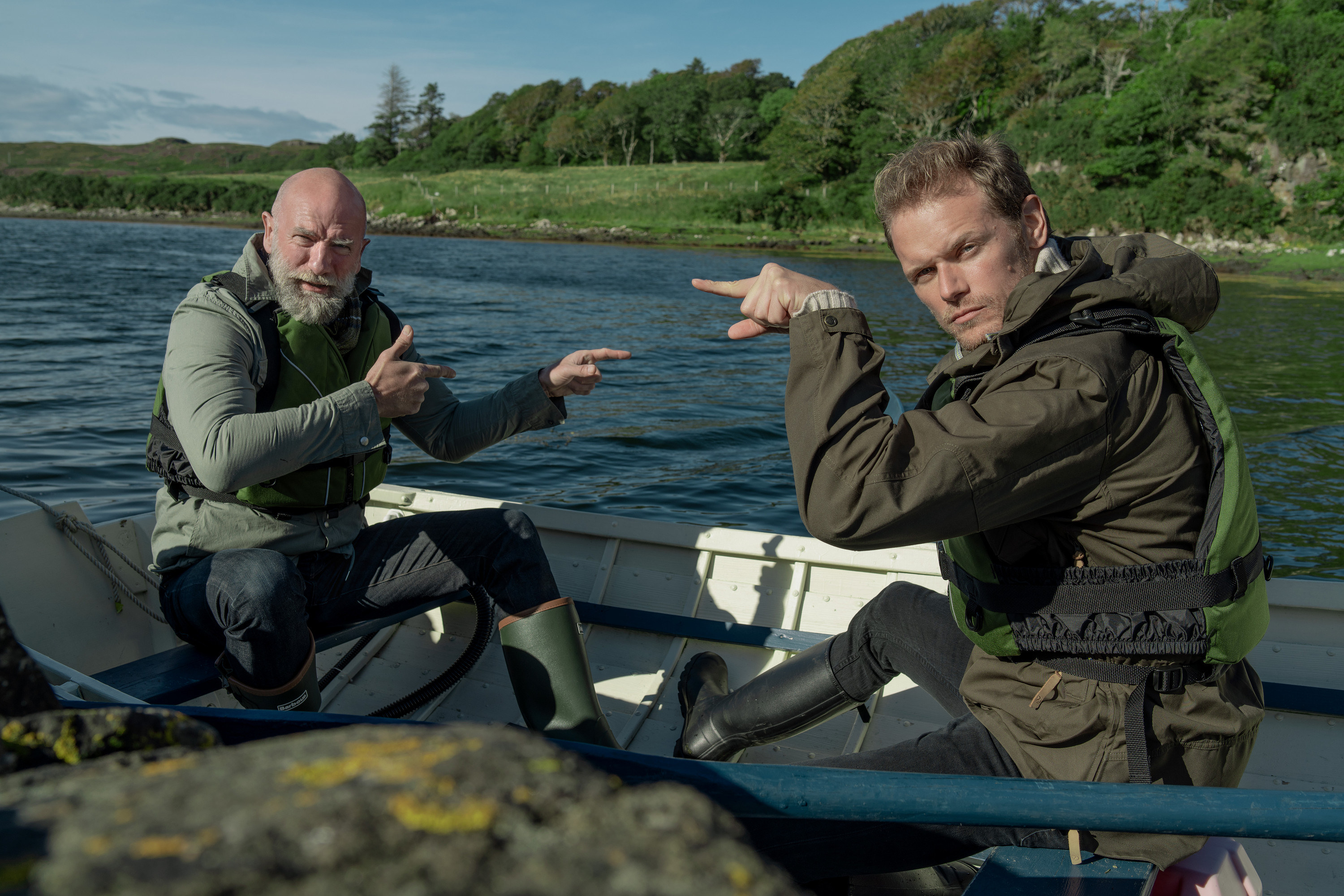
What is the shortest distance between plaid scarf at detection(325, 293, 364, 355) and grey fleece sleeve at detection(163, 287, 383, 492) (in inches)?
11.8

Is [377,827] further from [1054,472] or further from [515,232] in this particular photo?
[515,232]

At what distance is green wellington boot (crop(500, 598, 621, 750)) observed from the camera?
8.49ft

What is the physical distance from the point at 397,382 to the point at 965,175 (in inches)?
62.8

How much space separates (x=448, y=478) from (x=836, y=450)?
281 inches

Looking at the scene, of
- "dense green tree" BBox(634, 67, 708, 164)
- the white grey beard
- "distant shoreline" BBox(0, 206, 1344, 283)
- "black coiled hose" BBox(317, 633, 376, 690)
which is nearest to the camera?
the white grey beard

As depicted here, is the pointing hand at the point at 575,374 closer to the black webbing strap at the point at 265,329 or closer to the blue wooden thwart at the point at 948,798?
the black webbing strap at the point at 265,329

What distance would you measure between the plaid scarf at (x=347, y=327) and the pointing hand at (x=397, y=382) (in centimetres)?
37

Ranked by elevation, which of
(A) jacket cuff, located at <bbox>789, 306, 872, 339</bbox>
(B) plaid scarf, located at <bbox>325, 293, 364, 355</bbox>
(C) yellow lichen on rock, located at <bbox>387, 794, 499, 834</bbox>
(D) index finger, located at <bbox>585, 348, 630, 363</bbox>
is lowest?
(C) yellow lichen on rock, located at <bbox>387, 794, 499, 834</bbox>

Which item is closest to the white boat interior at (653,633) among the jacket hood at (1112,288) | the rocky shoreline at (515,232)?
the jacket hood at (1112,288)

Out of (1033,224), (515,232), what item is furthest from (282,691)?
(515,232)

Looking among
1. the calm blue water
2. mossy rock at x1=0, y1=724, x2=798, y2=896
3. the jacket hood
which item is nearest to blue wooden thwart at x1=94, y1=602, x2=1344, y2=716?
the jacket hood

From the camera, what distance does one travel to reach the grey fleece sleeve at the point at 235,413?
233 cm

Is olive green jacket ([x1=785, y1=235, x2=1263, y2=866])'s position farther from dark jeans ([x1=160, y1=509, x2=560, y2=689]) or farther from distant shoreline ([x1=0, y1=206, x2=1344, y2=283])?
distant shoreline ([x1=0, y1=206, x2=1344, y2=283])

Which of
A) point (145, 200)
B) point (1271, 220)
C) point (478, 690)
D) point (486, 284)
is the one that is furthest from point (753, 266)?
point (145, 200)
